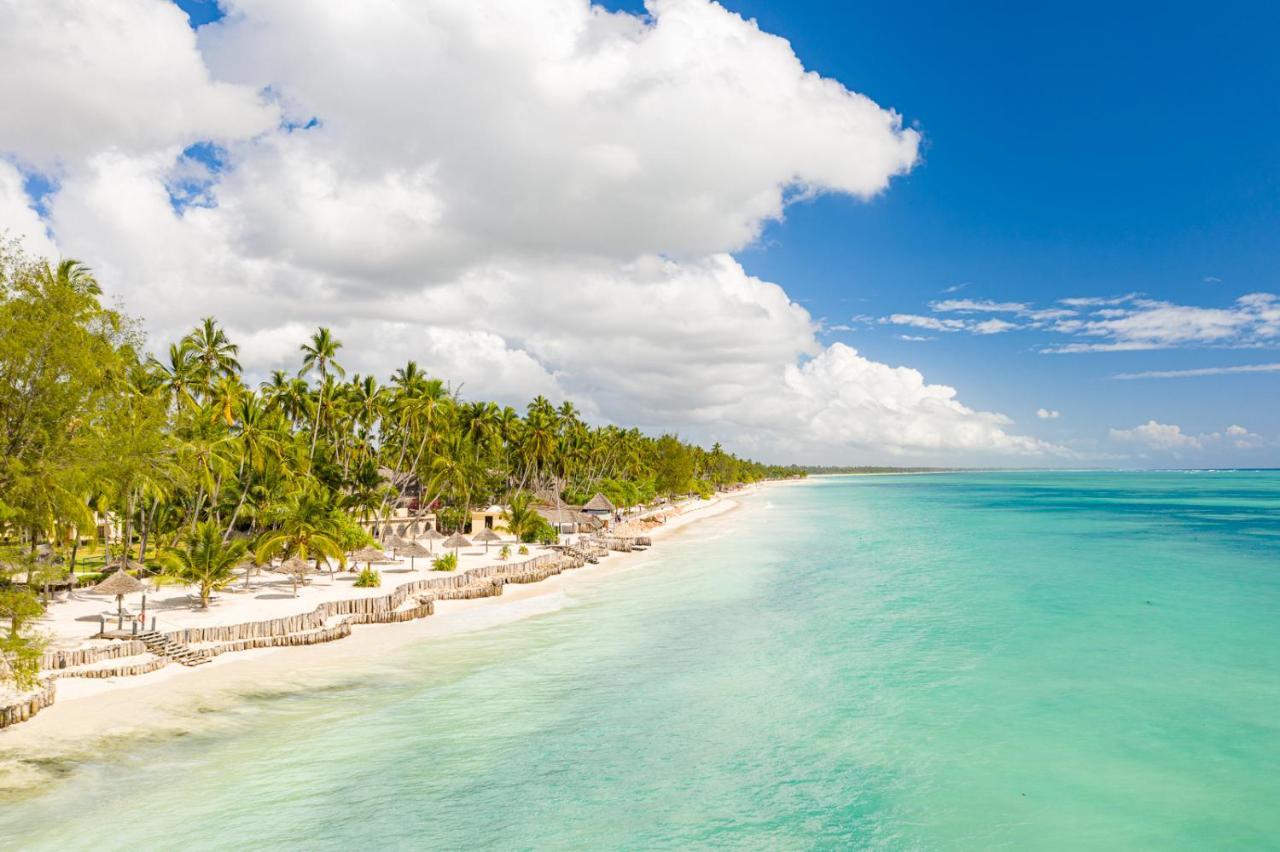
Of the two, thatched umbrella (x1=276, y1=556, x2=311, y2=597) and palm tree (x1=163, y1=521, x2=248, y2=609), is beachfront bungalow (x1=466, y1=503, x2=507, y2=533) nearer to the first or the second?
thatched umbrella (x1=276, y1=556, x2=311, y2=597)

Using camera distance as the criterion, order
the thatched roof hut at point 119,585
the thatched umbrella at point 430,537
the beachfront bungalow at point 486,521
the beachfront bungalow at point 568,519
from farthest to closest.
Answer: the beachfront bungalow at point 568,519, the beachfront bungalow at point 486,521, the thatched umbrella at point 430,537, the thatched roof hut at point 119,585

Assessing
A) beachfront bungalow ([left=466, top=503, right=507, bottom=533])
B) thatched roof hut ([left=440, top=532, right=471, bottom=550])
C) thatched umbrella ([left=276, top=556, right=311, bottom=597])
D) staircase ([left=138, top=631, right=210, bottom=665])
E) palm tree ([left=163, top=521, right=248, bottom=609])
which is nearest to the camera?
staircase ([left=138, top=631, right=210, bottom=665])

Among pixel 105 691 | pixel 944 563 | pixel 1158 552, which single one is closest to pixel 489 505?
pixel 944 563

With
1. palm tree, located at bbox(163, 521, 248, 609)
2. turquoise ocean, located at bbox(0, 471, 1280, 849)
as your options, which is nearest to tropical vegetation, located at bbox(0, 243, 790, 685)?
palm tree, located at bbox(163, 521, 248, 609)

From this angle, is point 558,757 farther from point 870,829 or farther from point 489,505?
point 489,505

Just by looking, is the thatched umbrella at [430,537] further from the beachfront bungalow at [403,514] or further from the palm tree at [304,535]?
the palm tree at [304,535]

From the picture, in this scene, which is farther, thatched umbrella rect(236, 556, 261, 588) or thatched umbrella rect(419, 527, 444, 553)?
thatched umbrella rect(419, 527, 444, 553)

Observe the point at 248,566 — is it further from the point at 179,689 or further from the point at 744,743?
the point at 744,743

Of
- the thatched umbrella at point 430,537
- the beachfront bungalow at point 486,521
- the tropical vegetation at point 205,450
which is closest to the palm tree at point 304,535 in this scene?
the tropical vegetation at point 205,450
